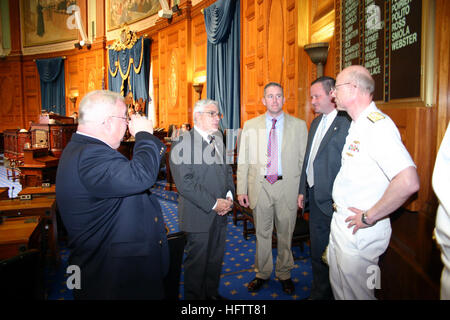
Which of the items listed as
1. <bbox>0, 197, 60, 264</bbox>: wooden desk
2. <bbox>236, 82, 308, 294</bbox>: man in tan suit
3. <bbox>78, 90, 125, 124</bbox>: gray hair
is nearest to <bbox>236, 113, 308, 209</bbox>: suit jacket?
<bbox>236, 82, 308, 294</bbox>: man in tan suit

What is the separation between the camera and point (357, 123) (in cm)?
175

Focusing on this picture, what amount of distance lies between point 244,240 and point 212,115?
7.34 ft

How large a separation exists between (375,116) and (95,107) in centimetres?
142

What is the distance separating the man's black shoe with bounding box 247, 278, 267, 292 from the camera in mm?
2791

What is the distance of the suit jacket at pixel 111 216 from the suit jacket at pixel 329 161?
1.23 meters

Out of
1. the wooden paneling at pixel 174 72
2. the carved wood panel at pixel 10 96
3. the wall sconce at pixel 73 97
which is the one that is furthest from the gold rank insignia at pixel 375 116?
the carved wood panel at pixel 10 96

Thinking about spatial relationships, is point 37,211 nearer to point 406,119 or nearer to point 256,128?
point 256,128

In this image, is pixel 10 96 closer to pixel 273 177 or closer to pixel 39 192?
pixel 39 192

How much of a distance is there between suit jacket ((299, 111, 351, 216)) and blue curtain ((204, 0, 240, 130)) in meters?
4.19

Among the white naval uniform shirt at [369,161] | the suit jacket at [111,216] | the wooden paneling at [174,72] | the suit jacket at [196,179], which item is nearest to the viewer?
the suit jacket at [111,216]

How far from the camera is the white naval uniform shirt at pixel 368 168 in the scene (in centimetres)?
154

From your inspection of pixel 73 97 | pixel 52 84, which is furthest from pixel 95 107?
pixel 52 84

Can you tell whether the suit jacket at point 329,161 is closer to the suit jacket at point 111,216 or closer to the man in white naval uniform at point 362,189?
the man in white naval uniform at point 362,189
